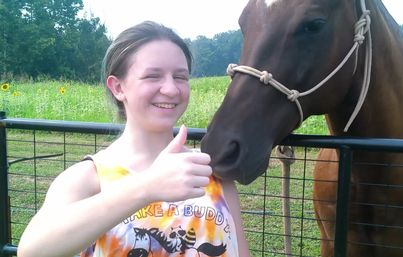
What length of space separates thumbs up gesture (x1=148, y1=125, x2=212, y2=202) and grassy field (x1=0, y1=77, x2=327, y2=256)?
61 cm

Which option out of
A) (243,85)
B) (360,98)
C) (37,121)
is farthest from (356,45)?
(37,121)

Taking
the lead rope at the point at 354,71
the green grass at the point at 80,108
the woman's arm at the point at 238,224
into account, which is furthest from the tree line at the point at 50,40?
the woman's arm at the point at 238,224

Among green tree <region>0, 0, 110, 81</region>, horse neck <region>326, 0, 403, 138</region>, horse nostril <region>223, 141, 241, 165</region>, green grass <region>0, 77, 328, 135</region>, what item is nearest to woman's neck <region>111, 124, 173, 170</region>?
horse nostril <region>223, 141, 241, 165</region>

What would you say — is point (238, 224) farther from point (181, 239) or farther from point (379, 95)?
point (379, 95)

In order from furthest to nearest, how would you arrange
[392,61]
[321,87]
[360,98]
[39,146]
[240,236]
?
[39,146] < [392,61] < [360,98] < [321,87] < [240,236]

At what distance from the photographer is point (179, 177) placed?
1.01 m

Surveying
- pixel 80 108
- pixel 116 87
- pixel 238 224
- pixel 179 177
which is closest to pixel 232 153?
pixel 238 224

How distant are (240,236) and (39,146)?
744 cm

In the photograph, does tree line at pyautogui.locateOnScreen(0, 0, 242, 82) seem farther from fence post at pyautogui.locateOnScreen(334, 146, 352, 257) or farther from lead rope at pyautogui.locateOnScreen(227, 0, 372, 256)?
fence post at pyautogui.locateOnScreen(334, 146, 352, 257)

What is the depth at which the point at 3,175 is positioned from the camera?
233 cm

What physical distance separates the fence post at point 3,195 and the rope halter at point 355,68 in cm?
110

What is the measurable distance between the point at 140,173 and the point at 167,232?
0.67ft

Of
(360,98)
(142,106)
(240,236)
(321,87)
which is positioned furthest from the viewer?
(360,98)

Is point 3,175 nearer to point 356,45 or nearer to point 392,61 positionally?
point 356,45
